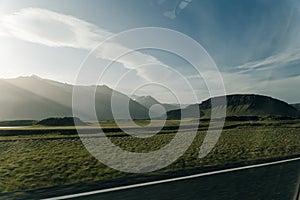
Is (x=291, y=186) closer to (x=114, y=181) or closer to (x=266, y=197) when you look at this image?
(x=266, y=197)

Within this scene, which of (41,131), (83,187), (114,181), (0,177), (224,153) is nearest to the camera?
(83,187)

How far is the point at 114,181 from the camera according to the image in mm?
7148

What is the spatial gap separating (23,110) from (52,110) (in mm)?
6515

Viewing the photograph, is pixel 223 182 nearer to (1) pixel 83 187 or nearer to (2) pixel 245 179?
(2) pixel 245 179

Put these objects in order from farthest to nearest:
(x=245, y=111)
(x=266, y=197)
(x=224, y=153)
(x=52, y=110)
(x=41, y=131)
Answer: (x=245, y=111) < (x=52, y=110) < (x=41, y=131) < (x=224, y=153) < (x=266, y=197)

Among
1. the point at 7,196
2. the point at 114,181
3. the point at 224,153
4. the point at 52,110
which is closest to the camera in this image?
the point at 7,196

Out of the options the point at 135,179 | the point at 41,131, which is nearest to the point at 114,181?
the point at 135,179

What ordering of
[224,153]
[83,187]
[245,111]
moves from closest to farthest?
[83,187]
[224,153]
[245,111]

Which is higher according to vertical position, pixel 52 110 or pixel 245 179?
pixel 52 110

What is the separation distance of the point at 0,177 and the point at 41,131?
19.1m

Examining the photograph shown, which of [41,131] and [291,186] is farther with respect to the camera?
[41,131]

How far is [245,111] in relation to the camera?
168125 millimetres

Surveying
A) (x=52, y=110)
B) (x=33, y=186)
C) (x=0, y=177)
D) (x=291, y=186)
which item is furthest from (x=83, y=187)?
(x=52, y=110)

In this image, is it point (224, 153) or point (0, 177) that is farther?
point (224, 153)
